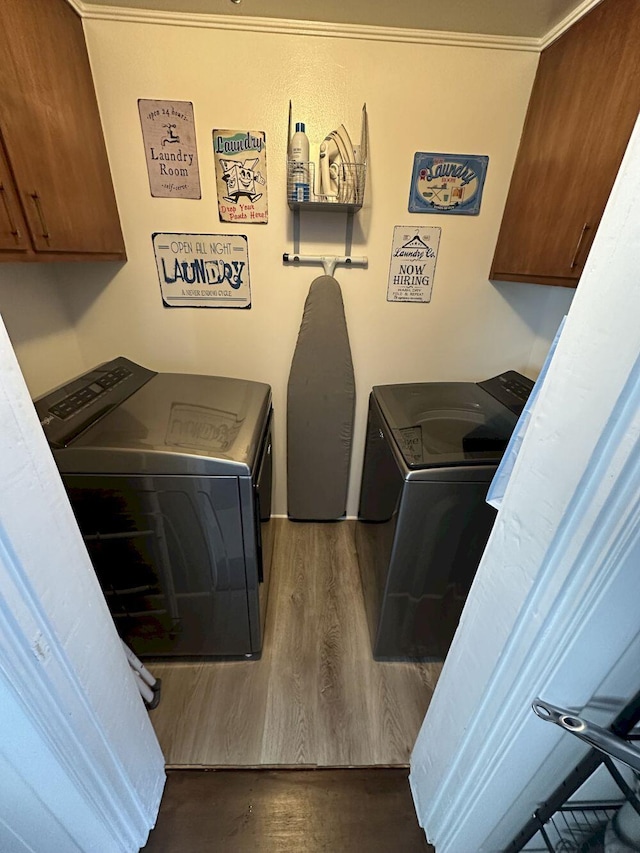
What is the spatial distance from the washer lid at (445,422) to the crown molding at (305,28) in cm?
131

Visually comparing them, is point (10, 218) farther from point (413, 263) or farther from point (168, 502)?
point (413, 263)

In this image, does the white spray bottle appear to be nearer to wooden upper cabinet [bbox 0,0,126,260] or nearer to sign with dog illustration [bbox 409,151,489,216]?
sign with dog illustration [bbox 409,151,489,216]

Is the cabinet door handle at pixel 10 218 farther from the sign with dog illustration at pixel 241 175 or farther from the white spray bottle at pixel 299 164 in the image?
the white spray bottle at pixel 299 164

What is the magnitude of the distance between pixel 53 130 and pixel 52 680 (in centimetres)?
154

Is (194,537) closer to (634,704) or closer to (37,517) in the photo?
(37,517)

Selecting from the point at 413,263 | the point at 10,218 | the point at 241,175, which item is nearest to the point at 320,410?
the point at 413,263

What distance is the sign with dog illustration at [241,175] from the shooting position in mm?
1407

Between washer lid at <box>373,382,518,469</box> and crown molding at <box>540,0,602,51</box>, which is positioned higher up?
crown molding at <box>540,0,602,51</box>

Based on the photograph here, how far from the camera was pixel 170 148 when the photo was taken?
1.41 m

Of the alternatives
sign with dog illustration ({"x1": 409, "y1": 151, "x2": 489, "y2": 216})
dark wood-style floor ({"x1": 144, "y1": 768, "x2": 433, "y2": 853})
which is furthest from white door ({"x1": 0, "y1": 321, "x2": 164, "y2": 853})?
sign with dog illustration ({"x1": 409, "y1": 151, "x2": 489, "y2": 216})

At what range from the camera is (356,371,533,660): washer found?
1.13 metres

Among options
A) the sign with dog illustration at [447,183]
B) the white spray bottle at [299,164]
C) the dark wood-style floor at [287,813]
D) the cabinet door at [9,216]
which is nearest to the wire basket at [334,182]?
the white spray bottle at [299,164]

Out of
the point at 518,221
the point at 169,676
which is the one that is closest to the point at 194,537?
the point at 169,676

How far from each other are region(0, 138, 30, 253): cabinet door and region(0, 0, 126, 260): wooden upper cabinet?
0.05ft
